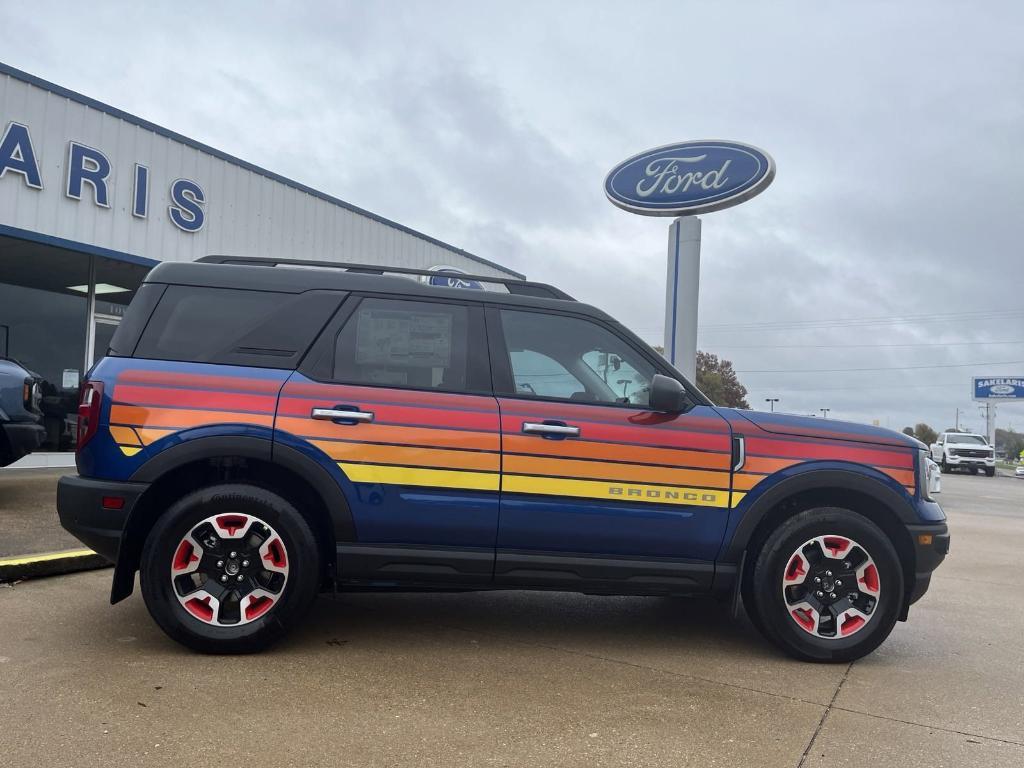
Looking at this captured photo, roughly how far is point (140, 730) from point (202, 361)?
1714mm

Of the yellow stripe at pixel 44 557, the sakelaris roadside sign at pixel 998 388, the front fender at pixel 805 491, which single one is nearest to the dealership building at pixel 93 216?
the yellow stripe at pixel 44 557

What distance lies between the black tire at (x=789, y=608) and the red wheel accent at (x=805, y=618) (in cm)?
3

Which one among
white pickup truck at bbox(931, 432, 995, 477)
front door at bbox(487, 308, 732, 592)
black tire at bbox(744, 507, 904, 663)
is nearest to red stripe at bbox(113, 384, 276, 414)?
front door at bbox(487, 308, 732, 592)

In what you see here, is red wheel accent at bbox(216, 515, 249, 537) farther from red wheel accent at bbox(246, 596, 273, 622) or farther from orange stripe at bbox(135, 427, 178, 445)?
orange stripe at bbox(135, 427, 178, 445)

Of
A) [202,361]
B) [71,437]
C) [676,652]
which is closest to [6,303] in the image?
[71,437]

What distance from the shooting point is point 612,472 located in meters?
3.81

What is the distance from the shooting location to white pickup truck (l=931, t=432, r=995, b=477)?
32250 millimetres

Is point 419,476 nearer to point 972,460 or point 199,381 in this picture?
point 199,381

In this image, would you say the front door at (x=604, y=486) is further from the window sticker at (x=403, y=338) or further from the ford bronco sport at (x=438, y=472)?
the window sticker at (x=403, y=338)

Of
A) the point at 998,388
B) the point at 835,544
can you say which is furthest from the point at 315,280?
the point at 998,388

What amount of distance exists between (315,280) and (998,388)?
79.0 meters

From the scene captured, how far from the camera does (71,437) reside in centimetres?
1097

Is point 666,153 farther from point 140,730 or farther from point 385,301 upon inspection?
point 140,730

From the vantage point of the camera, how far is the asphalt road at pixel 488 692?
275cm
